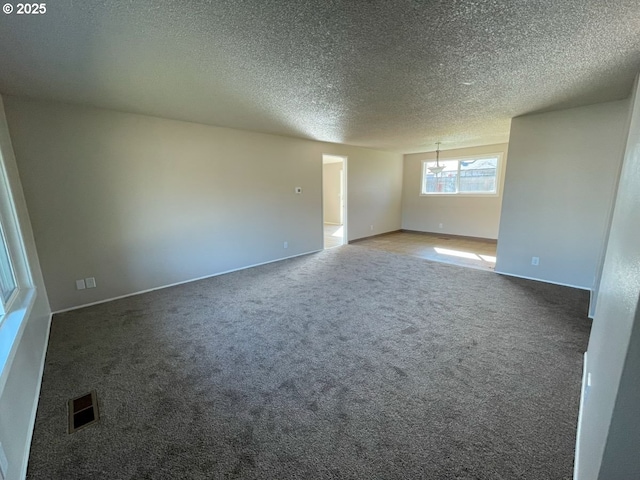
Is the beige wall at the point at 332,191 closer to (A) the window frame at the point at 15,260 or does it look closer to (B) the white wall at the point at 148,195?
(B) the white wall at the point at 148,195

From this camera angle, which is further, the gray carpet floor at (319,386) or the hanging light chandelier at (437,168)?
the hanging light chandelier at (437,168)

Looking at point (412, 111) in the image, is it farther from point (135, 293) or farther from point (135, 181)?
point (135, 293)

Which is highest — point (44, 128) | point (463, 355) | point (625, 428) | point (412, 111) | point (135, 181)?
point (412, 111)

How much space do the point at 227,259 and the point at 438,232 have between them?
5.73m

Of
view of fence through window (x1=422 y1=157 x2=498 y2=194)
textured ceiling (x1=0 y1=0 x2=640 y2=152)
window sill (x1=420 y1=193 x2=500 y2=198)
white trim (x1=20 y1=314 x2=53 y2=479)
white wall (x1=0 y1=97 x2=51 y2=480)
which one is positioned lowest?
white trim (x1=20 y1=314 x2=53 y2=479)

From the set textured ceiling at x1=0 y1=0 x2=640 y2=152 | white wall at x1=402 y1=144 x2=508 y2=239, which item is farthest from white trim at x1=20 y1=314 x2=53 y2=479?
white wall at x1=402 y1=144 x2=508 y2=239

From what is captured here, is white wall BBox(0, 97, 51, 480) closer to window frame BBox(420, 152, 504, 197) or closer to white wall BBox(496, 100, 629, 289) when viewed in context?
white wall BBox(496, 100, 629, 289)

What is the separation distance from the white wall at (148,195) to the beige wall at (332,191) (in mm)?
3902

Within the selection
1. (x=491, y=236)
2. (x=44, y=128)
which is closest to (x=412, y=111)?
(x=44, y=128)

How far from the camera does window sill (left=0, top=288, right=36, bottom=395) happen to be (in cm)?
134

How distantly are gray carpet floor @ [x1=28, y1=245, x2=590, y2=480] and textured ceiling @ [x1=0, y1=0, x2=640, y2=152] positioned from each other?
2289 millimetres

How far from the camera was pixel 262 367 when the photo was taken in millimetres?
2086

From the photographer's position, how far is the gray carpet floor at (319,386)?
1363 mm

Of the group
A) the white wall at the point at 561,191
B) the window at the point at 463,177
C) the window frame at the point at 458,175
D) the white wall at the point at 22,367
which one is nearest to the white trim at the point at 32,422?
the white wall at the point at 22,367
